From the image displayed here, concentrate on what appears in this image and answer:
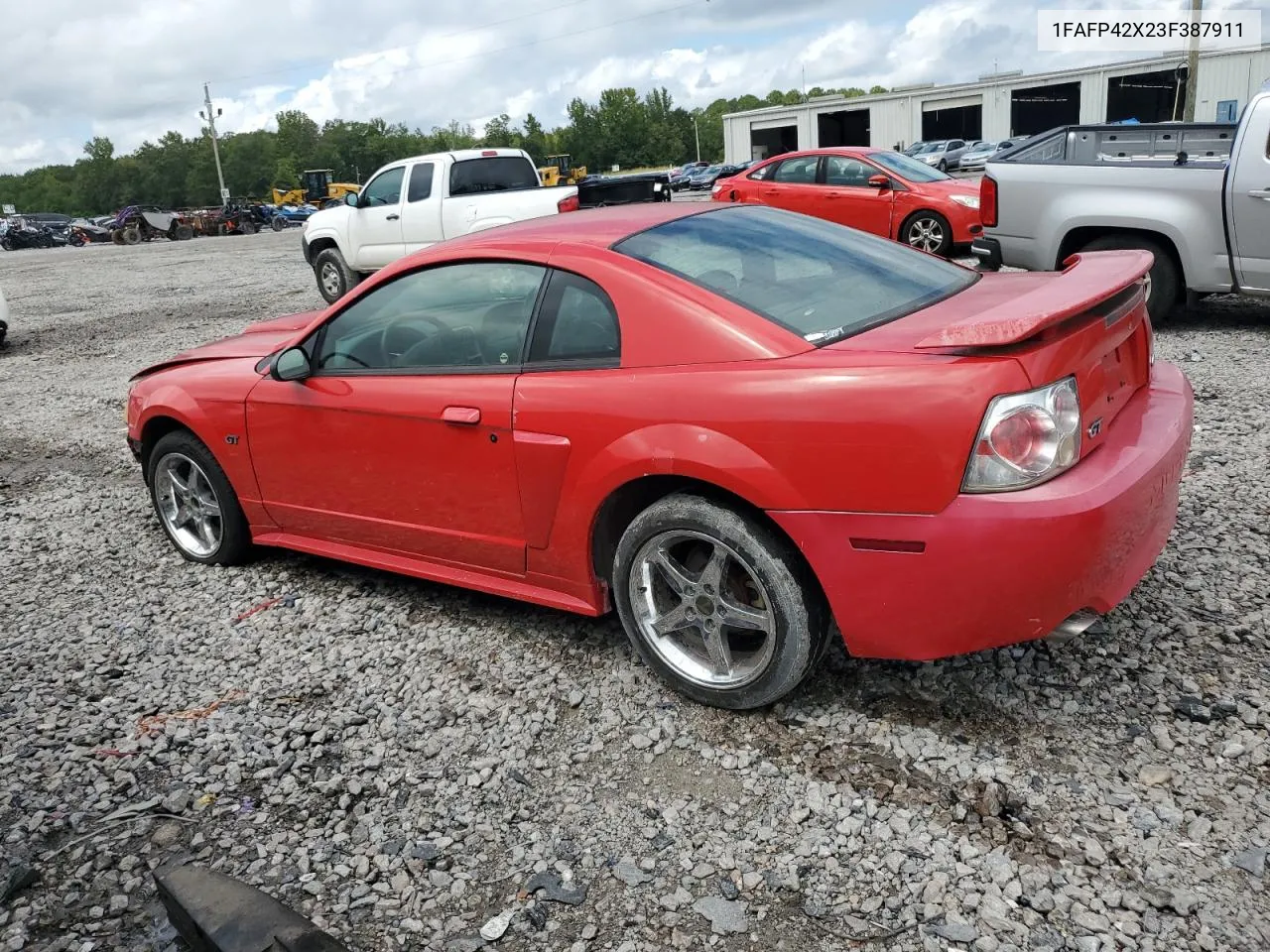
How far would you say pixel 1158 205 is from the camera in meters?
7.63

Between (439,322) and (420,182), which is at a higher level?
(420,182)

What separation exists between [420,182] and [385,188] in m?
0.61

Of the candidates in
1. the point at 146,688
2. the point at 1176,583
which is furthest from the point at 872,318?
the point at 146,688

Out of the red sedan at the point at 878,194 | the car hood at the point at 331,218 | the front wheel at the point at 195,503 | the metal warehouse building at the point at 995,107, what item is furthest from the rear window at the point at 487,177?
the metal warehouse building at the point at 995,107

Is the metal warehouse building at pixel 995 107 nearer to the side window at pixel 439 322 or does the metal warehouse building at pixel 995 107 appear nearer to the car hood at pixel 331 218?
the car hood at pixel 331 218

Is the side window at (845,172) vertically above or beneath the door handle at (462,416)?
above

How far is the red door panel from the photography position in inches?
135

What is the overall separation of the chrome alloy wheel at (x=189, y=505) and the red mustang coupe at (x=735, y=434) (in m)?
0.53

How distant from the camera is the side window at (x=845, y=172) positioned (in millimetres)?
12844

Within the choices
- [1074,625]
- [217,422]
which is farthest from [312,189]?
[1074,625]

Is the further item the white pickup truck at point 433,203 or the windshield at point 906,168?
the windshield at point 906,168

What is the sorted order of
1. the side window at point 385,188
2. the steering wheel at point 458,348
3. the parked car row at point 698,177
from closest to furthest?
the steering wheel at point 458,348 → the side window at point 385,188 → the parked car row at point 698,177

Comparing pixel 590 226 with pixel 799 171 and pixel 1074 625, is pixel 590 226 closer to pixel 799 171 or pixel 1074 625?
pixel 1074 625

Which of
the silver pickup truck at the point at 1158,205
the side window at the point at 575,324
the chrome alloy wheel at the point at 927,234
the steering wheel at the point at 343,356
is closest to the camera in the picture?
the side window at the point at 575,324
